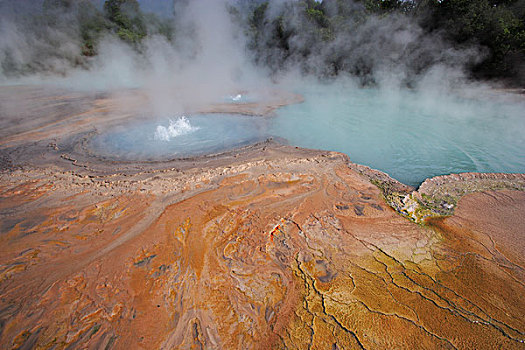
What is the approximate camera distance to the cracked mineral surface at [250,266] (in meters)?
1.53

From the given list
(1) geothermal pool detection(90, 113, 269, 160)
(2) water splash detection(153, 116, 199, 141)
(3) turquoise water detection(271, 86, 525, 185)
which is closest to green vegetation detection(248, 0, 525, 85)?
(3) turquoise water detection(271, 86, 525, 185)

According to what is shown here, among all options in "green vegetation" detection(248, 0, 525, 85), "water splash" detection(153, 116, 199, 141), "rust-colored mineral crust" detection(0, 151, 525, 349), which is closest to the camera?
"rust-colored mineral crust" detection(0, 151, 525, 349)

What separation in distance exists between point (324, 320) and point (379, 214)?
1.44 m

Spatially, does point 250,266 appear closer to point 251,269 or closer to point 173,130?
point 251,269

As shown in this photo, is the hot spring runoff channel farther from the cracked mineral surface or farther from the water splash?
the cracked mineral surface

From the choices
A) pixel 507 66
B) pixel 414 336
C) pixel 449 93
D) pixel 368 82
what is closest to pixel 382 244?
pixel 414 336

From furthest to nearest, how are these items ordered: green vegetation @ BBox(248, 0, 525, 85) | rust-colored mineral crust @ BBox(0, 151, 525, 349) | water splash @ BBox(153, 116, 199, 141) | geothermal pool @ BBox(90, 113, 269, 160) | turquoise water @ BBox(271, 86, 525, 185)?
green vegetation @ BBox(248, 0, 525, 85), water splash @ BBox(153, 116, 199, 141), geothermal pool @ BBox(90, 113, 269, 160), turquoise water @ BBox(271, 86, 525, 185), rust-colored mineral crust @ BBox(0, 151, 525, 349)

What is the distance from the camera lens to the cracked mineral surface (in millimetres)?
1532

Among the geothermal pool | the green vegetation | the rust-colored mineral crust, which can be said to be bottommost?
the rust-colored mineral crust

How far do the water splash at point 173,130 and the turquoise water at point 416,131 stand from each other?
198 centimetres

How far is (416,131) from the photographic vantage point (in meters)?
5.24

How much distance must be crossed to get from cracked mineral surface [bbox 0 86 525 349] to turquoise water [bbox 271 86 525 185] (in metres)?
1.20

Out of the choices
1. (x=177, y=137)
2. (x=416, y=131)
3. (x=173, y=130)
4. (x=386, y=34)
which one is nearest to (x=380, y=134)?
(x=416, y=131)

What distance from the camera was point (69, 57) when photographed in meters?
12.4
